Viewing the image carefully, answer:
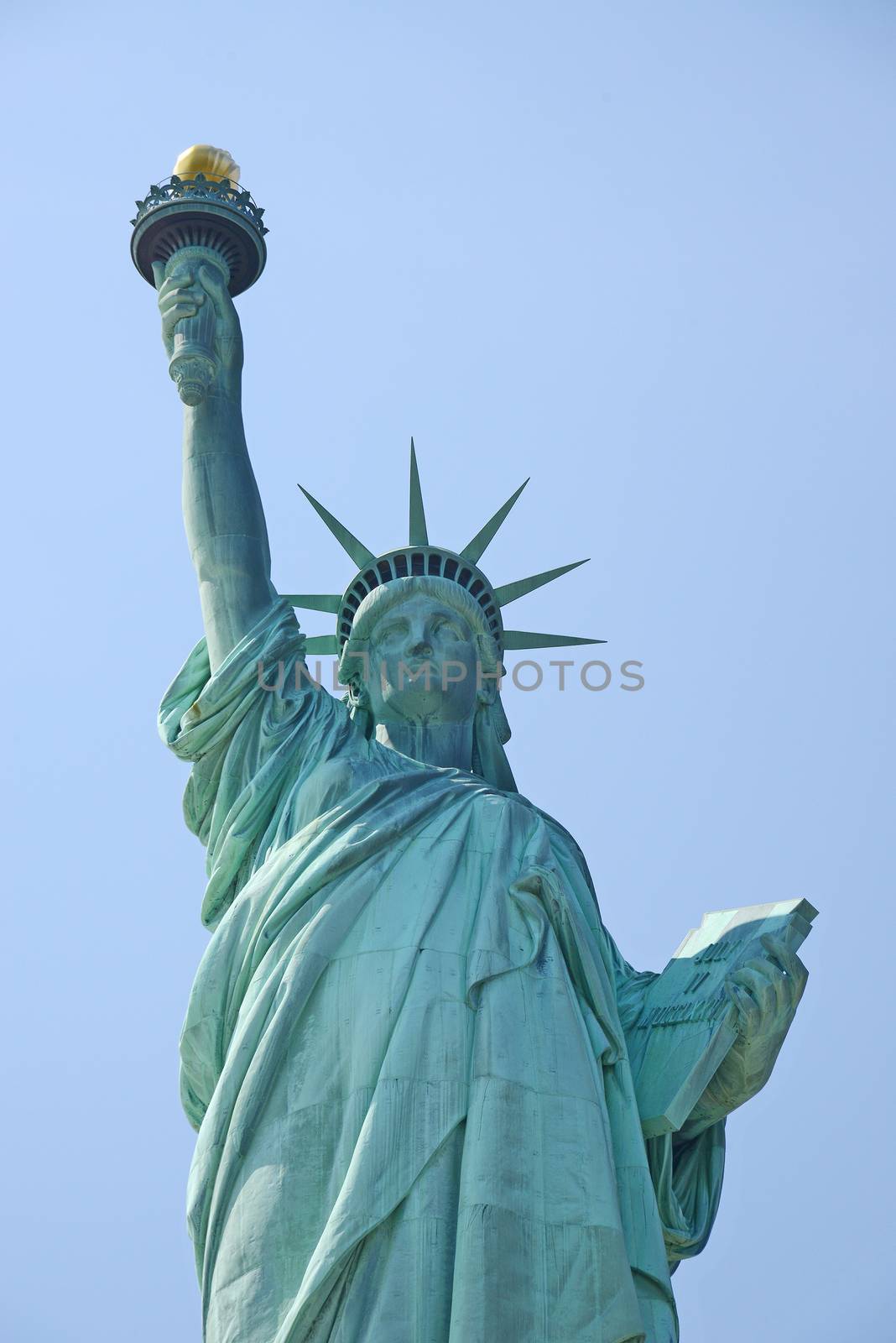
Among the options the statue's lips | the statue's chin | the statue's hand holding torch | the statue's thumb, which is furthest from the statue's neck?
the statue's thumb

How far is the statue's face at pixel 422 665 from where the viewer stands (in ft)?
56.4

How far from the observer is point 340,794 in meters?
16.2

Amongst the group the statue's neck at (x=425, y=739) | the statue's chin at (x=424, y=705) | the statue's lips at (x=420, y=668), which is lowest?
the statue's neck at (x=425, y=739)

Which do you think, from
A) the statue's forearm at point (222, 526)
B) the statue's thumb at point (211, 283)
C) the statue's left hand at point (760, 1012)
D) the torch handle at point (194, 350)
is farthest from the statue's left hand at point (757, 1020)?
the statue's thumb at point (211, 283)

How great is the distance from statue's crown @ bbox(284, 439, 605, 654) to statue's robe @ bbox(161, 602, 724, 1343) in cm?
117

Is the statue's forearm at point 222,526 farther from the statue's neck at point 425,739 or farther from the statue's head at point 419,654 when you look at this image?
the statue's neck at point 425,739

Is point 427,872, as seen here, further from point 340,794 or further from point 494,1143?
point 494,1143

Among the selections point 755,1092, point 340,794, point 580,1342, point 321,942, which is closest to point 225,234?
point 340,794

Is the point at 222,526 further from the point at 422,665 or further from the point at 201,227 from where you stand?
the point at 201,227

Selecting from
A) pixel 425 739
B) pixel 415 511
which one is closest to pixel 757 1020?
pixel 425 739

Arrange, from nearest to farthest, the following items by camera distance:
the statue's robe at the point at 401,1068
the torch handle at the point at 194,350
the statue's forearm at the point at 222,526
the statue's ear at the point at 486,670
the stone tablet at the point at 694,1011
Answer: the statue's robe at the point at 401,1068, the stone tablet at the point at 694,1011, the statue's forearm at the point at 222,526, the torch handle at the point at 194,350, the statue's ear at the point at 486,670

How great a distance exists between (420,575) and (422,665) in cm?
72

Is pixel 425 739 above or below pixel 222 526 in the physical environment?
below

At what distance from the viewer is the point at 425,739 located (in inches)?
679
